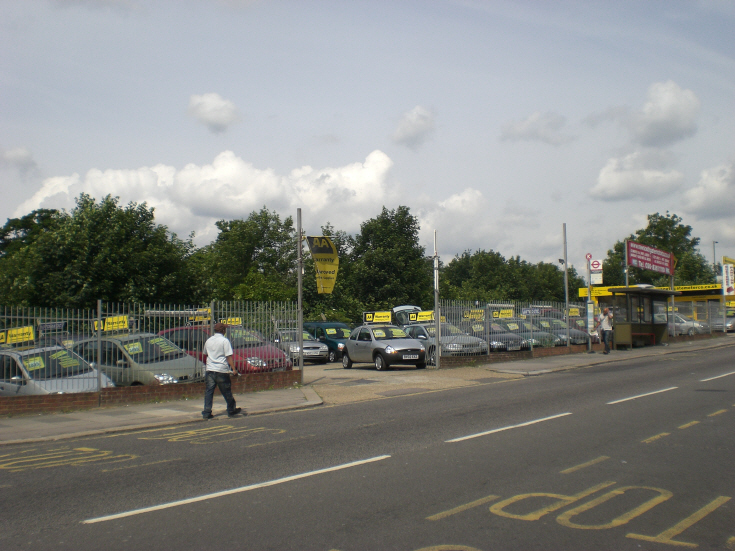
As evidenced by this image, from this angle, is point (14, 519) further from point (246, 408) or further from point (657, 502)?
point (246, 408)

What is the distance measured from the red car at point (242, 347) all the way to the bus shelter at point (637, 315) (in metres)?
18.5

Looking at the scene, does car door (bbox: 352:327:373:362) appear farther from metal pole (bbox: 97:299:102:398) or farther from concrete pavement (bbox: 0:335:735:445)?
metal pole (bbox: 97:299:102:398)

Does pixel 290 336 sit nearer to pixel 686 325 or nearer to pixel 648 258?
pixel 648 258

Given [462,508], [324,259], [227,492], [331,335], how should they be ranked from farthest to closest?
1. [331,335]
2. [324,259]
3. [227,492]
4. [462,508]

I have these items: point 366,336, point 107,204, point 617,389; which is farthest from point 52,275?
point 617,389

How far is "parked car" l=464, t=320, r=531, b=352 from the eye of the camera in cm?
2272

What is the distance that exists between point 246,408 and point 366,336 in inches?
404

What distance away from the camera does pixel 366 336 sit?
74.8ft

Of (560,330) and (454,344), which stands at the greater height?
(560,330)

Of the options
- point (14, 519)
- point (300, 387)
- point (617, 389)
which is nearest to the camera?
point (14, 519)

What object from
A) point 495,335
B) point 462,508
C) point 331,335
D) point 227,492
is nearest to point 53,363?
point 227,492

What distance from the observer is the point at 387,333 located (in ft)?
74.2

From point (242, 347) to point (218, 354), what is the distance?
151 inches

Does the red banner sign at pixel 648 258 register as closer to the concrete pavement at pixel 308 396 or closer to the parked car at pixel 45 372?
the concrete pavement at pixel 308 396
